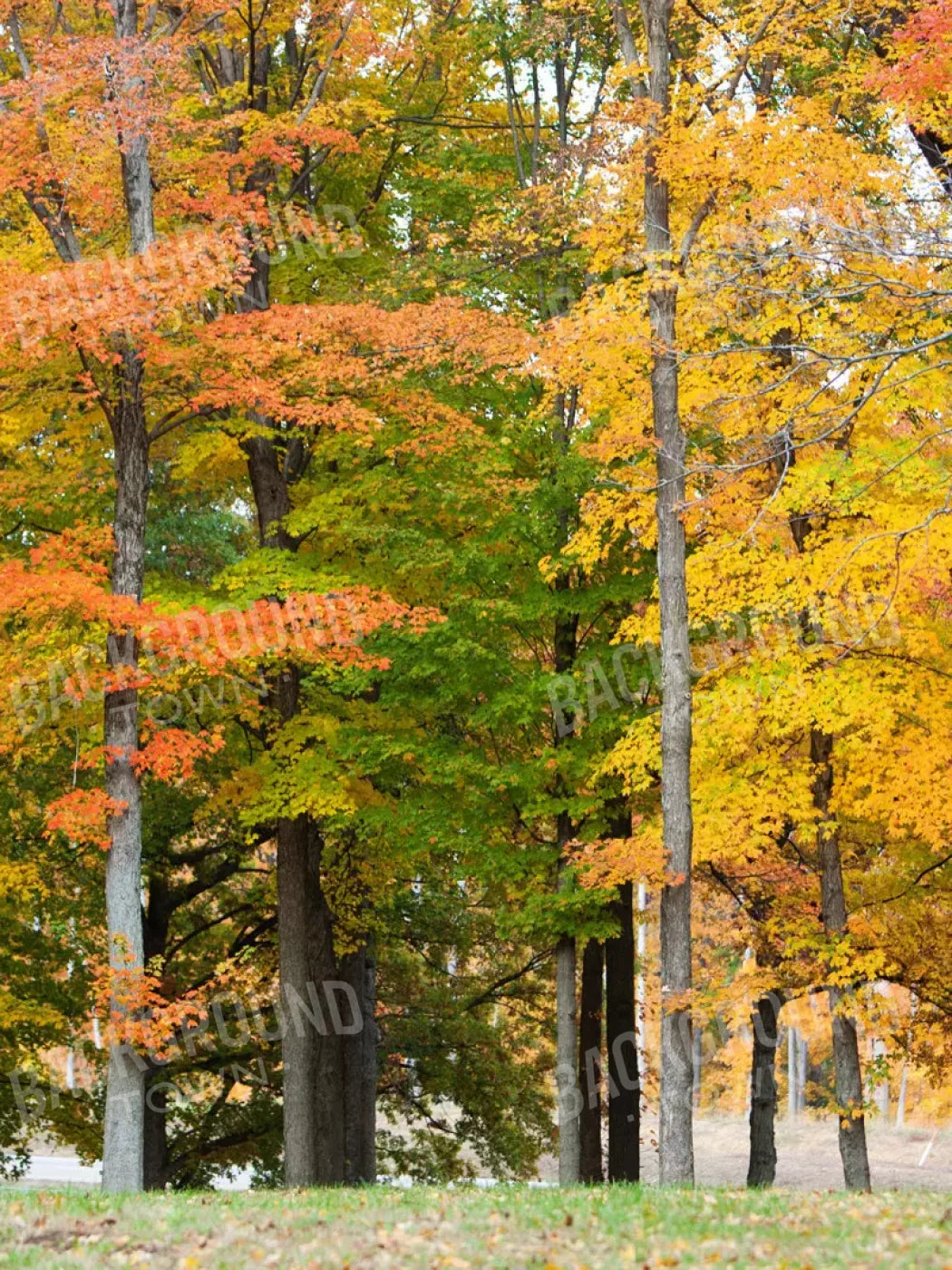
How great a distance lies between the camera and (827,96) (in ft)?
61.7

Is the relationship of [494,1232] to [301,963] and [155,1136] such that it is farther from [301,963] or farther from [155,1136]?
[155,1136]

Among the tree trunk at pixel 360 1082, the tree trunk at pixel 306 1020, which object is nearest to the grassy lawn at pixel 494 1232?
the tree trunk at pixel 306 1020

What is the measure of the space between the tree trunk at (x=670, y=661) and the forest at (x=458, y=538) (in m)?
0.06

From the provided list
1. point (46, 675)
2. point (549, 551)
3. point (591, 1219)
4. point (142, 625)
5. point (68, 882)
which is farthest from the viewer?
point (68, 882)

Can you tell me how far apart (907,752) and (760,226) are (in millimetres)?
6490

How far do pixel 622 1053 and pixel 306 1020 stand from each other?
4.55 m

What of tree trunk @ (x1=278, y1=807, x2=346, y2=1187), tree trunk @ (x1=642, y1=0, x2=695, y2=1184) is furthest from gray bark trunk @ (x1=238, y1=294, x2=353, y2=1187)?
tree trunk @ (x1=642, y1=0, x2=695, y2=1184)

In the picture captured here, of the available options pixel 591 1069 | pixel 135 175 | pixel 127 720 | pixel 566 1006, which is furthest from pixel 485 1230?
pixel 591 1069

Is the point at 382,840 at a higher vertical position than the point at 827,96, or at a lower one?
lower

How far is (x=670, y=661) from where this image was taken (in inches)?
650

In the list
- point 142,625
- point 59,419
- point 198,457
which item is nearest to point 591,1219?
point 142,625

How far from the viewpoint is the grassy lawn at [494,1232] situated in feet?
24.9

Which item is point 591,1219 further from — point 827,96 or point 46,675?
point 827,96

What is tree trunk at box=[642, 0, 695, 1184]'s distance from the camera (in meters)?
15.7
